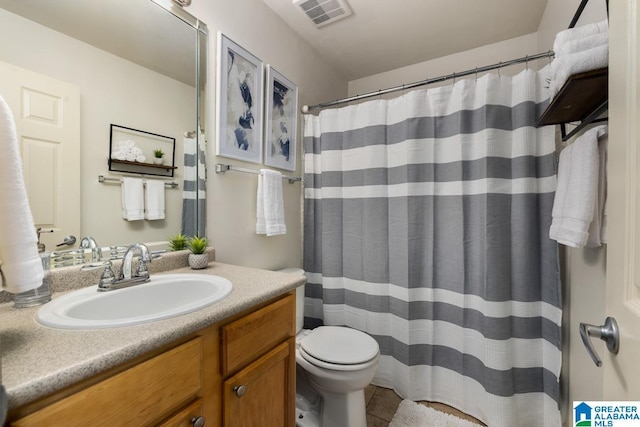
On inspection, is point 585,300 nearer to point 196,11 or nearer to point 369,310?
point 369,310

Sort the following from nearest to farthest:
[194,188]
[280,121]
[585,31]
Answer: [585,31] → [194,188] → [280,121]

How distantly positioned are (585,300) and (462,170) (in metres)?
0.78

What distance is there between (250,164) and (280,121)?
1.38 ft

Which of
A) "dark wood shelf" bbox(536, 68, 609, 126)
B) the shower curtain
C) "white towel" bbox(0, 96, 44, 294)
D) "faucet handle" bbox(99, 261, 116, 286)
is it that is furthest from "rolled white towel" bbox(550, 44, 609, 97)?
"faucet handle" bbox(99, 261, 116, 286)

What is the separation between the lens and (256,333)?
0.86m

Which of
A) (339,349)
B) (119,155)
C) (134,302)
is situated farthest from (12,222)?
(339,349)

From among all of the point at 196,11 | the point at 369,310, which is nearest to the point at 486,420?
the point at 369,310

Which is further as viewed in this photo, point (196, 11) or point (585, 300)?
point (196, 11)

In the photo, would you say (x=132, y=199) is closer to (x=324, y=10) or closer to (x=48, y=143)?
(x=48, y=143)

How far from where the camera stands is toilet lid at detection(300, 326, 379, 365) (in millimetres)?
1241

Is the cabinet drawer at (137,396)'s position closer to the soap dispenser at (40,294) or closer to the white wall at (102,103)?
the soap dispenser at (40,294)

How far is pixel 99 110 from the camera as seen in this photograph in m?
0.99

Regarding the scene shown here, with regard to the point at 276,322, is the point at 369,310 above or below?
below

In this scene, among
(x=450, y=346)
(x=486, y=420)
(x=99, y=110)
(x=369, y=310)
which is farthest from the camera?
(x=369, y=310)
